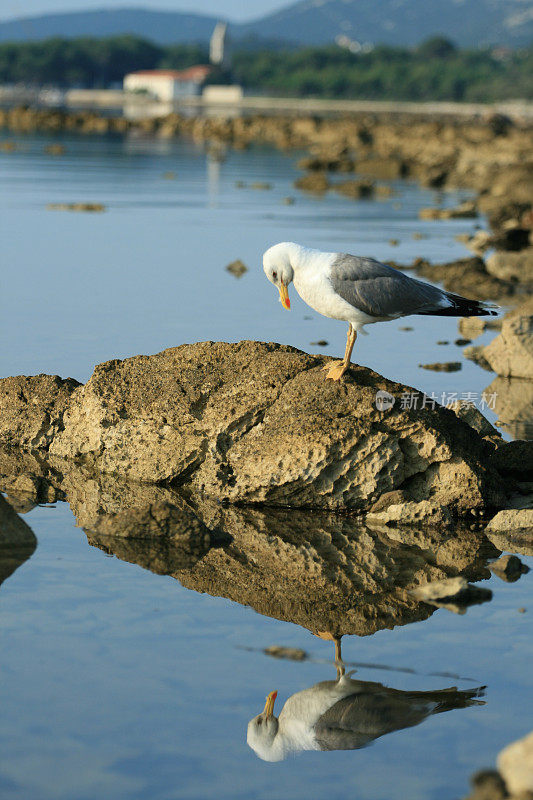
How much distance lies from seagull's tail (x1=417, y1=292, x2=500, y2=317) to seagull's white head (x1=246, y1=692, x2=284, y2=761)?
3.90 m

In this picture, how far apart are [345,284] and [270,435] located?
3.88ft

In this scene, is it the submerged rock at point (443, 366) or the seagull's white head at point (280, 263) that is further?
the submerged rock at point (443, 366)

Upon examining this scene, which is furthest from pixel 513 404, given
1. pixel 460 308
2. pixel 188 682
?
pixel 188 682

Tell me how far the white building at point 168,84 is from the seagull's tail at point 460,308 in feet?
484

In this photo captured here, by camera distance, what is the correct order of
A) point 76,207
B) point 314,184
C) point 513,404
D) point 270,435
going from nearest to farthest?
point 270,435
point 513,404
point 76,207
point 314,184

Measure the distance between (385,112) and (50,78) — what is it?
199ft

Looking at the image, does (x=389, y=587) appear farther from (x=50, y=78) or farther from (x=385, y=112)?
(x=50, y=78)

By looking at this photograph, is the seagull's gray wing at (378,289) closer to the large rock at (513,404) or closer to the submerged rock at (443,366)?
the large rock at (513,404)

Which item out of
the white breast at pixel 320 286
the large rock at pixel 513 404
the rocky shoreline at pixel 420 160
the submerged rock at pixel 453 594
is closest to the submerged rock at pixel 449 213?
the rocky shoreline at pixel 420 160

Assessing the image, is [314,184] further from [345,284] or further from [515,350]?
[345,284]

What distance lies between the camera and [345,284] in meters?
8.31

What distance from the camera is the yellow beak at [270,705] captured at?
5.66 meters

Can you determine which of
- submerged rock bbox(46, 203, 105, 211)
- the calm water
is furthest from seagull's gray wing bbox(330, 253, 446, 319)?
submerged rock bbox(46, 203, 105, 211)

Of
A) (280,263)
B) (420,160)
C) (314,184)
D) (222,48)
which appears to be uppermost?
(222,48)
